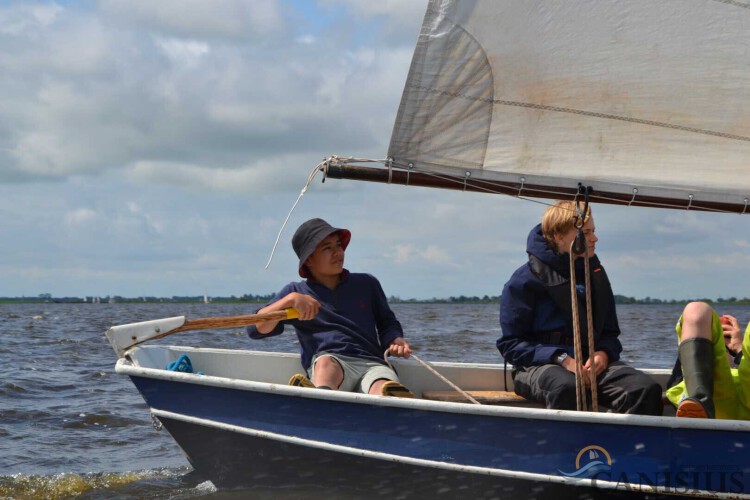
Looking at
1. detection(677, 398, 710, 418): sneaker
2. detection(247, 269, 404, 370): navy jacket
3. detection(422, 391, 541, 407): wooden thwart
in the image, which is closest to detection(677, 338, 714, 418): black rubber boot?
detection(677, 398, 710, 418): sneaker

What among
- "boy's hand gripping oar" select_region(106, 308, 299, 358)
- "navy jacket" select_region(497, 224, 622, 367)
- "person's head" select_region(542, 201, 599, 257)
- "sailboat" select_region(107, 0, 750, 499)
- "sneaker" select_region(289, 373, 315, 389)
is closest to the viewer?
"sailboat" select_region(107, 0, 750, 499)

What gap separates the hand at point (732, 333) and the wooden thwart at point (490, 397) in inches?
47.6

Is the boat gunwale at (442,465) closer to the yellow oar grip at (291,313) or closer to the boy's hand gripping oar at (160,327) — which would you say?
the boy's hand gripping oar at (160,327)

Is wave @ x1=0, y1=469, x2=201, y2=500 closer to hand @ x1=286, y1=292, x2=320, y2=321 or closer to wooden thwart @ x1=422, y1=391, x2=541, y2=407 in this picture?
hand @ x1=286, y1=292, x2=320, y2=321

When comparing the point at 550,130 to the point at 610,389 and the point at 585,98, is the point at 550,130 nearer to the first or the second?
the point at 585,98

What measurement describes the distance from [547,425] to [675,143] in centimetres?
159

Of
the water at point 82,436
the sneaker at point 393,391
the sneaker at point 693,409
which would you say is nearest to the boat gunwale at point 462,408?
the sneaker at point 693,409

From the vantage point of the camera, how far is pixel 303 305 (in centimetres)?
559

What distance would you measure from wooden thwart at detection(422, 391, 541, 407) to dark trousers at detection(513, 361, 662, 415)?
0.62 m

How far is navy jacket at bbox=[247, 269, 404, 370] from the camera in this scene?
5824mm

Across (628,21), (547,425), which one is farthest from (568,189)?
Result: (547,425)

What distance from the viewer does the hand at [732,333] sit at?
5.21 m

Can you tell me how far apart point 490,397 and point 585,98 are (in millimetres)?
2092
